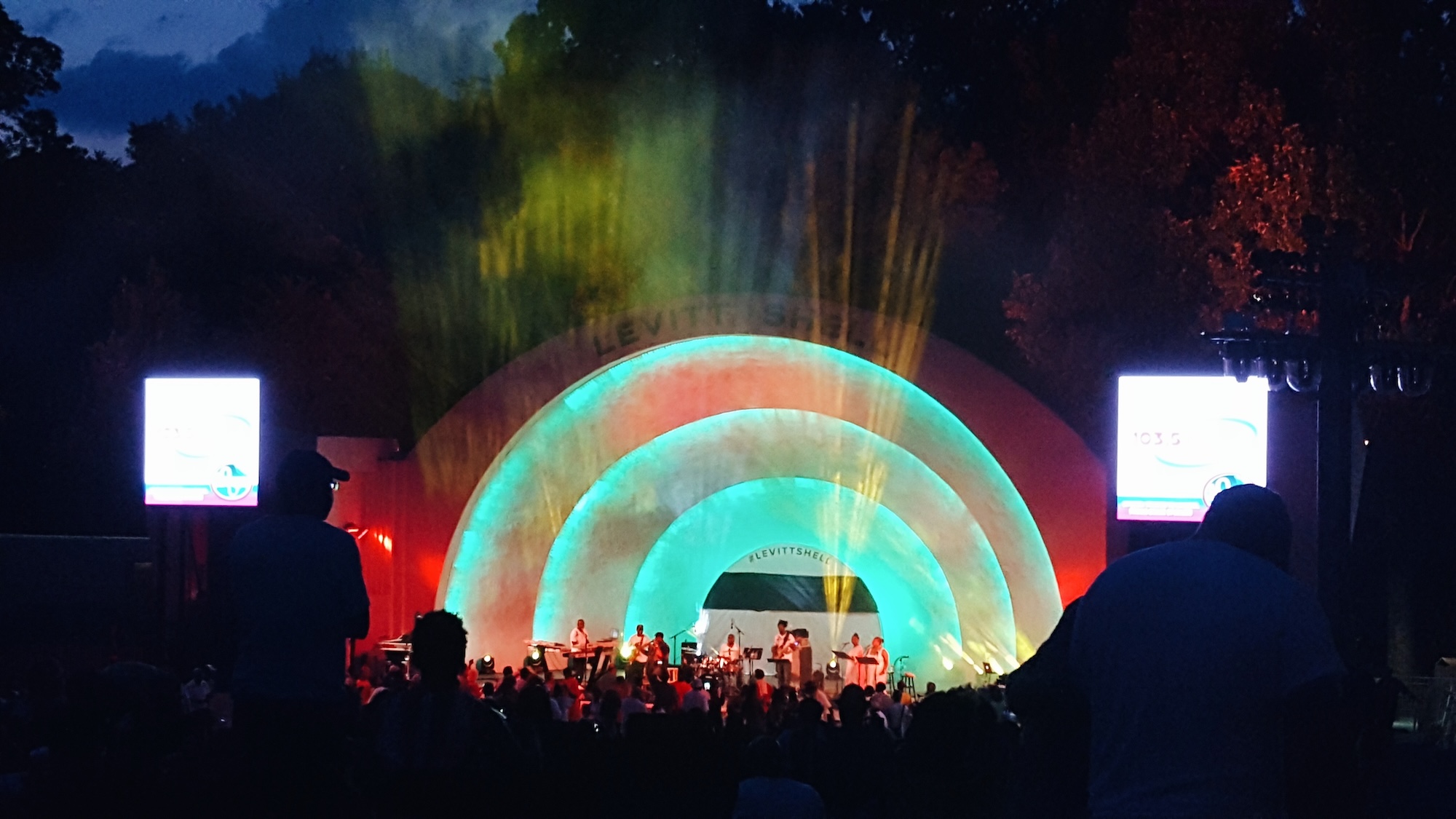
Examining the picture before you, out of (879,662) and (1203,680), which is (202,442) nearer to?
(879,662)

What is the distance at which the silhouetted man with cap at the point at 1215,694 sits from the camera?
128 inches

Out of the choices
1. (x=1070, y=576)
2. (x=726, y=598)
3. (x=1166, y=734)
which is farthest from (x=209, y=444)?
(x=1166, y=734)

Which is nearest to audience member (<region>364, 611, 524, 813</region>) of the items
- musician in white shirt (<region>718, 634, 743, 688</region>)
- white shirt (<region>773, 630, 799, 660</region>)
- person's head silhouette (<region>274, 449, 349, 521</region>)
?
person's head silhouette (<region>274, 449, 349, 521</region>)

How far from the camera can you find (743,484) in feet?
79.7

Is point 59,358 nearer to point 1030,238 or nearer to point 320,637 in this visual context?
point 1030,238

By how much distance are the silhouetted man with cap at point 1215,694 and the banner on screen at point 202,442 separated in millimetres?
14879

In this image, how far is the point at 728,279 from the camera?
81.9ft

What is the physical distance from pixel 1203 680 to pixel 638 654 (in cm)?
1845

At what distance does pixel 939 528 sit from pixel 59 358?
57.7 feet

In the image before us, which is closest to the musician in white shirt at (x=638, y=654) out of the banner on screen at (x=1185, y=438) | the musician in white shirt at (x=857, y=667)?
the musician in white shirt at (x=857, y=667)

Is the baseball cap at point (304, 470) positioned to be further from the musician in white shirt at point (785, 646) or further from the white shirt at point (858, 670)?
the musician in white shirt at point (785, 646)

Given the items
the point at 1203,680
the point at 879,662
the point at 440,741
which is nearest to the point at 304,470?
the point at 440,741

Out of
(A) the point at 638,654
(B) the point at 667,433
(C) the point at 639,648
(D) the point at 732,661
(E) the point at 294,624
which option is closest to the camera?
(E) the point at 294,624

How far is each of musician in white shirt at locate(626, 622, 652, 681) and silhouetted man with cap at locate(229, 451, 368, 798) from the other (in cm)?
1415
